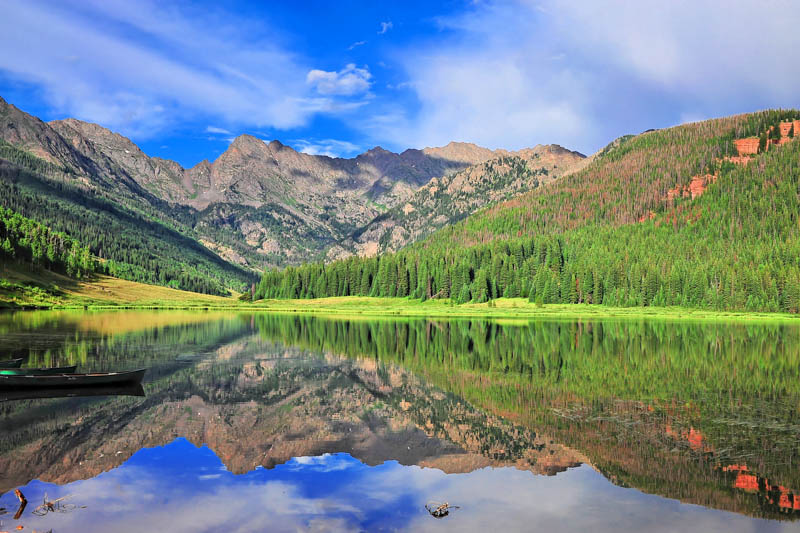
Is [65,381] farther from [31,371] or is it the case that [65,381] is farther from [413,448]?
[413,448]

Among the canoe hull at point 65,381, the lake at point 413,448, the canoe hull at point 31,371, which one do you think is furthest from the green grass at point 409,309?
the canoe hull at point 31,371

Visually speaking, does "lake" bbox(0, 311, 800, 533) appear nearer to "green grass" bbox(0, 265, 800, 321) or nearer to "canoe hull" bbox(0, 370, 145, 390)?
"canoe hull" bbox(0, 370, 145, 390)

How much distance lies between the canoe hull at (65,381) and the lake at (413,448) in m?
1.58

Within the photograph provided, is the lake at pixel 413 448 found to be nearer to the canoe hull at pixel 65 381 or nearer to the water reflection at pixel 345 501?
the water reflection at pixel 345 501

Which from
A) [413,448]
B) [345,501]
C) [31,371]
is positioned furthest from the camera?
[31,371]

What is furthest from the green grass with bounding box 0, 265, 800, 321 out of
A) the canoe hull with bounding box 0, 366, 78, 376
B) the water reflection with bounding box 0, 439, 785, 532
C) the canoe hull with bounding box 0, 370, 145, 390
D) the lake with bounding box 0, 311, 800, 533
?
the water reflection with bounding box 0, 439, 785, 532

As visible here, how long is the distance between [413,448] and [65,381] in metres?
25.5

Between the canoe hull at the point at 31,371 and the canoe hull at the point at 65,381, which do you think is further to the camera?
the canoe hull at the point at 65,381

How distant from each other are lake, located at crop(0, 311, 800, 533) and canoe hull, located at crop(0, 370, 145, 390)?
5.19 feet

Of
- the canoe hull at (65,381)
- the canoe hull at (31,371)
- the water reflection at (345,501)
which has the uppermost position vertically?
the canoe hull at (31,371)

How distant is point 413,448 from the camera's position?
87.6ft

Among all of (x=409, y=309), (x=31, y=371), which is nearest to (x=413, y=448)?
(x=31, y=371)

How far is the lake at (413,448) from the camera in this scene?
712 inches

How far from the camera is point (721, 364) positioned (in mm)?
52031
